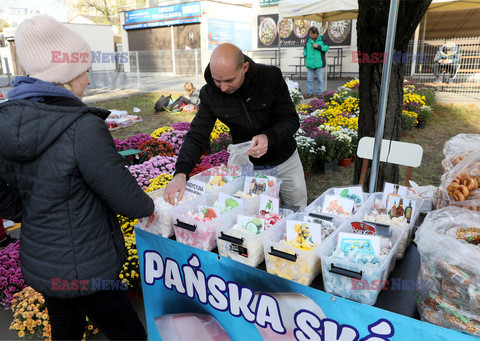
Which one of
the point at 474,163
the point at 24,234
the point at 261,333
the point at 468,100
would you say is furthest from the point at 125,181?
the point at 468,100

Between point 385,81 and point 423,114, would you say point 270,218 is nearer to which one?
point 385,81

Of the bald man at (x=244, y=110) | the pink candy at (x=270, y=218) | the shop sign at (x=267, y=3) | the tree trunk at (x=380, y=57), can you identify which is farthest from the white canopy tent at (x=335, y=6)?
the shop sign at (x=267, y=3)

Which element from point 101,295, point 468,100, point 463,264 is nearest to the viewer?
point 463,264

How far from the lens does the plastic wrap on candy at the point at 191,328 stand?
5.93 feet

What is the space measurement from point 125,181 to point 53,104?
37cm

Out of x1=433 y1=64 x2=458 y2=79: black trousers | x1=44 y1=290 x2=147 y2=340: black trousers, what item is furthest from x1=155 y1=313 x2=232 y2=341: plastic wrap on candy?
x1=433 y1=64 x2=458 y2=79: black trousers

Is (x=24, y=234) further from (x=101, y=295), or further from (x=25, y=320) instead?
(x=25, y=320)

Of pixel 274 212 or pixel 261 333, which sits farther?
pixel 274 212

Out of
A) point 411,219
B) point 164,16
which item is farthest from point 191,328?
point 164,16

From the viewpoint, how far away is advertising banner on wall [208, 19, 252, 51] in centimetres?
2095

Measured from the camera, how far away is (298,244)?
1515 mm

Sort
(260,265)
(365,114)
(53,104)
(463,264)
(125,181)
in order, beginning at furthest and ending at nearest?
(365,114)
(260,265)
(125,181)
(53,104)
(463,264)

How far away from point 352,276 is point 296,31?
1866cm

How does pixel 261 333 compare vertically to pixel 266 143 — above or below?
below
